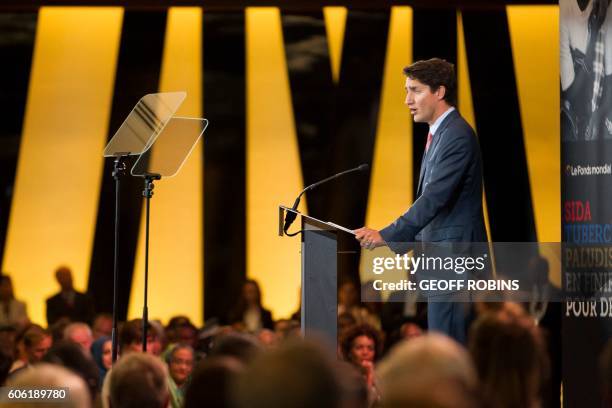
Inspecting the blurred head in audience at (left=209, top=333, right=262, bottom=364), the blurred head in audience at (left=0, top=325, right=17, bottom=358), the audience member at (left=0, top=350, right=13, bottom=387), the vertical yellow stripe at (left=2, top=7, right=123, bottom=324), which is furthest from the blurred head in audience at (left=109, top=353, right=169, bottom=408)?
the vertical yellow stripe at (left=2, top=7, right=123, bottom=324)

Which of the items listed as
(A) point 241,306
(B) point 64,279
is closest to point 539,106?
(A) point 241,306

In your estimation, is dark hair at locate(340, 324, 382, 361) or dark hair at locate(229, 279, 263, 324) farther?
dark hair at locate(229, 279, 263, 324)

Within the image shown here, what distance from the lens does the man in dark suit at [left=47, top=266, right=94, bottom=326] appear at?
9273 millimetres

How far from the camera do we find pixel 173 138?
6008mm

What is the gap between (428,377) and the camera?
196 cm

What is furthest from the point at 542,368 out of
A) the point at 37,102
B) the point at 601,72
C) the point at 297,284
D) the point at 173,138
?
the point at 37,102

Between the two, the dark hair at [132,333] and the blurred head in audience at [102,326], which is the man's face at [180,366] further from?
the blurred head in audience at [102,326]

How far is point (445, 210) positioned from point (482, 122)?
5.37 m

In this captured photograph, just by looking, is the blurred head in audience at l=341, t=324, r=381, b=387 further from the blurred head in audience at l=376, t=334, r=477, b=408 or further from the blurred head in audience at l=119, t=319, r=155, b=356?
the blurred head in audience at l=376, t=334, r=477, b=408

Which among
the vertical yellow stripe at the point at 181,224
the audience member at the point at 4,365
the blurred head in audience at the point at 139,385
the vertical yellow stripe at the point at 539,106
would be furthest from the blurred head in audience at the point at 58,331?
Result: the blurred head in audience at the point at 139,385

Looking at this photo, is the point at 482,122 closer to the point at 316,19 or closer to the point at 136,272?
the point at 316,19

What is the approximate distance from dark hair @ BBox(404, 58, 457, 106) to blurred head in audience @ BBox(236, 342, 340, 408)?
2860 mm

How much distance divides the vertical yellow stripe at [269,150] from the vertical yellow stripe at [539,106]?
6.58 ft

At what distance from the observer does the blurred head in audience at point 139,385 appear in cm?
269
